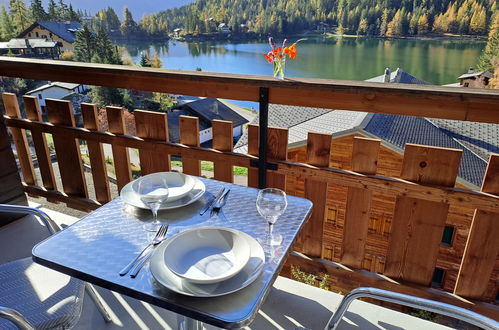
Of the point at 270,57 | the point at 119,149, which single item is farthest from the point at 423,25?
the point at 119,149

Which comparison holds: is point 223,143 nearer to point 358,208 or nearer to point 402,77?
point 358,208

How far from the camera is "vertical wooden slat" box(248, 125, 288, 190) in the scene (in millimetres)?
1666

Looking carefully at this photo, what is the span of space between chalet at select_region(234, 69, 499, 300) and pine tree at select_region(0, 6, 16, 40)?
14.2 ft

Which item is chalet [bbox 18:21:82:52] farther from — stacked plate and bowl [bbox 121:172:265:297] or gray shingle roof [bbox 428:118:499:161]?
gray shingle roof [bbox 428:118:499:161]

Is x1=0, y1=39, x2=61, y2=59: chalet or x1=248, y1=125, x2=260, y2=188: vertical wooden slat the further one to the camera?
x1=0, y1=39, x2=61, y2=59: chalet

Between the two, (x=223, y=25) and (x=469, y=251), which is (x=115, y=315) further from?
(x=223, y=25)

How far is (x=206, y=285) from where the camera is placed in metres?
0.86

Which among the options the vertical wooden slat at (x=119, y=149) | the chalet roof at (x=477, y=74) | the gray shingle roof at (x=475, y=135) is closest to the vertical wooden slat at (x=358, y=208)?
the vertical wooden slat at (x=119, y=149)

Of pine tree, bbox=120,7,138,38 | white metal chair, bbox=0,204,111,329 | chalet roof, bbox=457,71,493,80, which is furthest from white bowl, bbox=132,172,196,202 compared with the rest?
chalet roof, bbox=457,71,493,80

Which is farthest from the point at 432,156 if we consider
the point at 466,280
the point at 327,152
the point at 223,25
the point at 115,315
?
the point at 223,25

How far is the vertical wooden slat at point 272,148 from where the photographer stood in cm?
167

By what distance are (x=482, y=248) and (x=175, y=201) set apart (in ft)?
4.05

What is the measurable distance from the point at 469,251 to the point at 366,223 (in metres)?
0.41

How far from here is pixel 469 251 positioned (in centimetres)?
151
